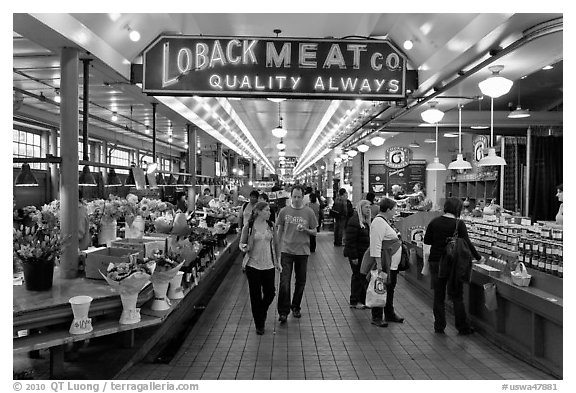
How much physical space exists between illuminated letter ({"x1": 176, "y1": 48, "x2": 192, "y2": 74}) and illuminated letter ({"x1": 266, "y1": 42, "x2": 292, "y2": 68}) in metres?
0.86

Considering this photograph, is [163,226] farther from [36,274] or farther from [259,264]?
[36,274]

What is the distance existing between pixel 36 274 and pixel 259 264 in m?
2.41

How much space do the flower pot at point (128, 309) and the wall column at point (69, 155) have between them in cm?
117

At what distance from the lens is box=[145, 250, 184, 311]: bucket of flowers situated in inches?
187

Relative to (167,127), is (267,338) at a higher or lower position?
lower

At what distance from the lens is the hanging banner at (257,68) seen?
16.8ft

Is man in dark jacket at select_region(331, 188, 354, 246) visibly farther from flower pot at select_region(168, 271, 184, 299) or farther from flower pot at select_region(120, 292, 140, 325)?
flower pot at select_region(120, 292, 140, 325)

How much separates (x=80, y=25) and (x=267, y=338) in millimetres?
4058

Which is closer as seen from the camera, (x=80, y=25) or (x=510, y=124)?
(x=80, y=25)

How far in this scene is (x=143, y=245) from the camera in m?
5.39
